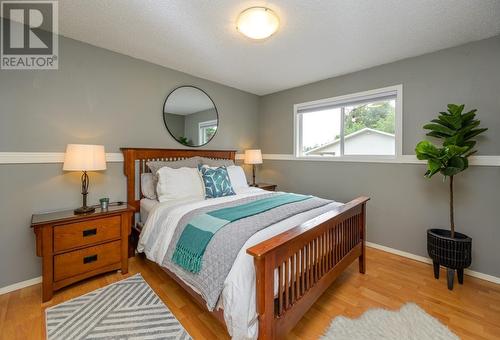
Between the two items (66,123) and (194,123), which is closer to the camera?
(66,123)

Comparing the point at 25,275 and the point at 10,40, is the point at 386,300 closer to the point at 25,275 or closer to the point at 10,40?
the point at 25,275

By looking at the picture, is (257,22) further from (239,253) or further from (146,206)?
(146,206)

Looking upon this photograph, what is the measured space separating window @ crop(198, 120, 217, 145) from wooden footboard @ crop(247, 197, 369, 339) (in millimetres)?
2268

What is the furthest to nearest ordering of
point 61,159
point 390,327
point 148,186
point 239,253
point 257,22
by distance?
point 148,186 < point 61,159 < point 257,22 < point 390,327 < point 239,253

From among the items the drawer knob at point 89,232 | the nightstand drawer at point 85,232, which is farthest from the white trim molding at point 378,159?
the drawer knob at point 89,232

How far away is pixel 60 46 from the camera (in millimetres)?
2193

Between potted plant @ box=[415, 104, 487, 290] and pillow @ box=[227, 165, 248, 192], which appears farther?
pillow @ box=[227, 165, 248, 192]

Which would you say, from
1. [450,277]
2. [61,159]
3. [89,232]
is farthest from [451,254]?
[61,159]

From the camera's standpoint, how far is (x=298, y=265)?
142 centimetres

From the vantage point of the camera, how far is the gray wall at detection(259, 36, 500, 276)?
2197mm

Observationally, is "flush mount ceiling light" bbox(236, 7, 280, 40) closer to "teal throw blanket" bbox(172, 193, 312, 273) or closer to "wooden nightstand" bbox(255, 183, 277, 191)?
"teal throw blanket" bbox(172, 193, 312, 273)

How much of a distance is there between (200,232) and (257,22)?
1747 mm

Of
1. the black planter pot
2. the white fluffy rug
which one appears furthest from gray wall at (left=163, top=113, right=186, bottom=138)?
the black planter pot

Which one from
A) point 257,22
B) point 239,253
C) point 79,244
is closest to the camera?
point 239,253
